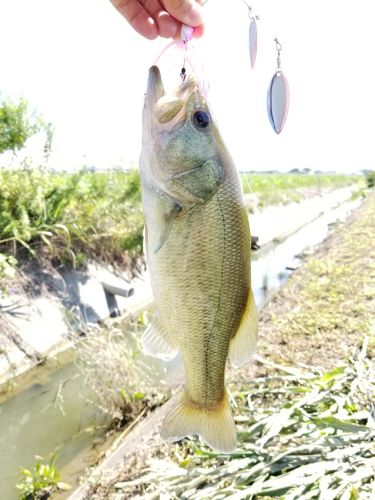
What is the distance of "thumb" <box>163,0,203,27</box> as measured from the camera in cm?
179

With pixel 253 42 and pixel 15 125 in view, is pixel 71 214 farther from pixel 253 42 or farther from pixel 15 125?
pixel 253 42

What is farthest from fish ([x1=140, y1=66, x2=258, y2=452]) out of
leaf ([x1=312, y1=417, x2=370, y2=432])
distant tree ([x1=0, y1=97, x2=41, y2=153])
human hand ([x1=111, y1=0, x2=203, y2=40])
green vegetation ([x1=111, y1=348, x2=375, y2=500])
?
distant tree ([x1=0, y1=97, x2=41, y2=153])

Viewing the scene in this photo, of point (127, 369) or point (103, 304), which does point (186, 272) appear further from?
point (103, 304)

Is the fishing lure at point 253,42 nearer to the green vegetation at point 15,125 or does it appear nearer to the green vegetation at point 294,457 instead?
the green vegetation at point 294,457

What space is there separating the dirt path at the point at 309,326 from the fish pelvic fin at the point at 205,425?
80.4 inches

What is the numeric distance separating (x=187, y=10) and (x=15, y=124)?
7.11m

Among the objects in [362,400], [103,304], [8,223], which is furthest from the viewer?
[103,304]

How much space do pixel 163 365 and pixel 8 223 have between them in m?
3.58

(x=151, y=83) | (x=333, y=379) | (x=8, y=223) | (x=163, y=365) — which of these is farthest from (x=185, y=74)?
(x=8, y=223)

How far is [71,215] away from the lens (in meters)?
9.63

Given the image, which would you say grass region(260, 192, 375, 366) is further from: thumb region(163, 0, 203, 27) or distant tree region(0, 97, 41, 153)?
distant tree region(0, 97, 41, 153)

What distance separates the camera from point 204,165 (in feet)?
5.51

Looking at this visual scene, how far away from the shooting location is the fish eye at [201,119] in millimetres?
1674

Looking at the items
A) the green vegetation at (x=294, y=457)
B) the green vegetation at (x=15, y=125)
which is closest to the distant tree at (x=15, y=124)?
the green vegetation at (x=15, y=125)
